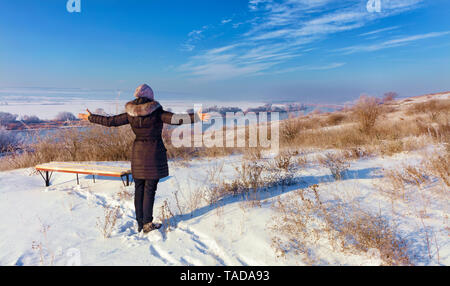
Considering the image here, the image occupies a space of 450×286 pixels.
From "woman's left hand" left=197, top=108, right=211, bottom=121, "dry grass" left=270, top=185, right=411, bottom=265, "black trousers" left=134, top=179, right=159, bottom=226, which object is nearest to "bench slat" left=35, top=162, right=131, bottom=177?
"black trousers" left=134, top=179, right=159, bottom=226

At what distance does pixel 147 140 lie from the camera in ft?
10.9

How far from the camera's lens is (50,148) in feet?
28.8

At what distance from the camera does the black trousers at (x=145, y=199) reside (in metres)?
3.41

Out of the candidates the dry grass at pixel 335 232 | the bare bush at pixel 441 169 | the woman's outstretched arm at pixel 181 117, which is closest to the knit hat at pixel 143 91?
the woman's outstretched arm at pixel 181 117

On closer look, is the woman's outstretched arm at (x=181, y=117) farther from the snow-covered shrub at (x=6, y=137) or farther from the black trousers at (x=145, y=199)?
the snow-covered shrub at (x=6, y=137)

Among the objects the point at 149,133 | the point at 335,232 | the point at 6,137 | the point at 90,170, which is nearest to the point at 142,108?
the point at 149,133

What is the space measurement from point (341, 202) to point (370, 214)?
0.53 meters

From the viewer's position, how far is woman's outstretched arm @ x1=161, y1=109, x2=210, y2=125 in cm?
318

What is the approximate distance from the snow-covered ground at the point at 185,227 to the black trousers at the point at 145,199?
0.23m

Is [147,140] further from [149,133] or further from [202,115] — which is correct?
[202,115]

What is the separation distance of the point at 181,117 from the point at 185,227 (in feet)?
5.03
